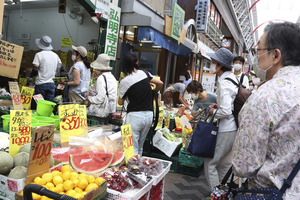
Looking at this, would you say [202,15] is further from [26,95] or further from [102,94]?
[26,95]

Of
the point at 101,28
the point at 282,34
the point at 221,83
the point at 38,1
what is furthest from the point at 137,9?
the point at 282,34

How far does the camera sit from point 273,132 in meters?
1.40

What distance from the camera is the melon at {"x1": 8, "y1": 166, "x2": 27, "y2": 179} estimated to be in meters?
1.67

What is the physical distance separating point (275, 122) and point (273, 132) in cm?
7

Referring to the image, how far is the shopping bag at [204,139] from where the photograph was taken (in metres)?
3.29

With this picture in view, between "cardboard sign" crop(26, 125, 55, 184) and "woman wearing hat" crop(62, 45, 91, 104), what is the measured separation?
3430mm

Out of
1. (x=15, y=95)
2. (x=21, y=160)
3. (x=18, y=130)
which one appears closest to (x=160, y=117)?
(x=15, y=95)

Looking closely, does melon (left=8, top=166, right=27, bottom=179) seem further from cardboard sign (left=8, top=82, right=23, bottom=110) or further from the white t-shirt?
the white t-shirt

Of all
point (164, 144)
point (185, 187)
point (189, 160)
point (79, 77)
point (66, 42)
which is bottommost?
point (185, 187)

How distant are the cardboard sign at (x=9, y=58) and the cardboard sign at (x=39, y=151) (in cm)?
180

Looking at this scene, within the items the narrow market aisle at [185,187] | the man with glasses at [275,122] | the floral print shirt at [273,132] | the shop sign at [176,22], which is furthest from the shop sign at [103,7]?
the floral print shirt at [273,132]

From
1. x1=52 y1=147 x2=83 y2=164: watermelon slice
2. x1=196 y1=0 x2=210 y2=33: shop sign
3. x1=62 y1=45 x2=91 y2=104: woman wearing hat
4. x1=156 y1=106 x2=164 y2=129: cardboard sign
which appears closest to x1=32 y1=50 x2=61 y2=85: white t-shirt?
x1=62 y1=45 x2=91 y2=104: woman wearing hat

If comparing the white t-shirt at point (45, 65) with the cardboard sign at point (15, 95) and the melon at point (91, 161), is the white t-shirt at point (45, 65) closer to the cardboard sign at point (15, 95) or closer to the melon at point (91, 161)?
the cardboard sign at point (15, 95)

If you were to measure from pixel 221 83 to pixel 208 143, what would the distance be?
86cm
